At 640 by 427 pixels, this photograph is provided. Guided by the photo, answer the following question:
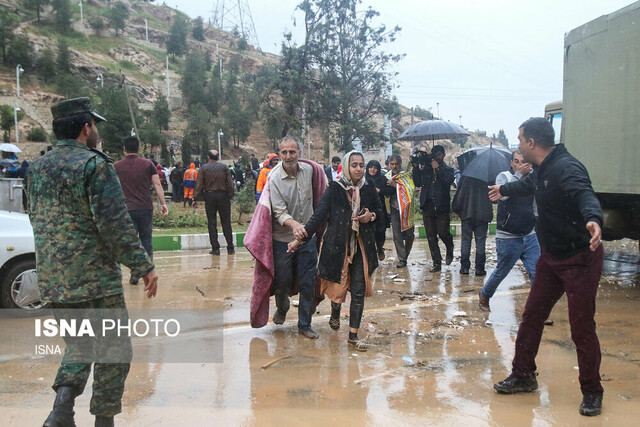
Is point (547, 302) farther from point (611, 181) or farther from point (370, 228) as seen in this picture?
point (611, 181)

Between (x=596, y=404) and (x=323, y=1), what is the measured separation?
26.5m

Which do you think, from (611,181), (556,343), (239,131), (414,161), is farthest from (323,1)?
(239,131)

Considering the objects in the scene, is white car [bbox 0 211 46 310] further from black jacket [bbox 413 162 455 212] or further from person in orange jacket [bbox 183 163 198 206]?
person in orange jacket [bbox 183 163 198 206]

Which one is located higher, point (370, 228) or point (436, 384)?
point (370, 228)

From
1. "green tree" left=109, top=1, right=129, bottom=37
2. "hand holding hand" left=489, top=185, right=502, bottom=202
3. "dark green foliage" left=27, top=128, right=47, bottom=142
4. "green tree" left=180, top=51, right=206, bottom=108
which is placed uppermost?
"green tree" left=109, top=1, right=129, bottom=37

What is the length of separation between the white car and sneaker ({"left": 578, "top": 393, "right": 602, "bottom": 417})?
16.6ft

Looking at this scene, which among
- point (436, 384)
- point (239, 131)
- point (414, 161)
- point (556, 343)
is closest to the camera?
point (436, 384)

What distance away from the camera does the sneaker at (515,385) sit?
3.66 meters

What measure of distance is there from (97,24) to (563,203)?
89.1 metres

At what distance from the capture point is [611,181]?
6688 millimetres

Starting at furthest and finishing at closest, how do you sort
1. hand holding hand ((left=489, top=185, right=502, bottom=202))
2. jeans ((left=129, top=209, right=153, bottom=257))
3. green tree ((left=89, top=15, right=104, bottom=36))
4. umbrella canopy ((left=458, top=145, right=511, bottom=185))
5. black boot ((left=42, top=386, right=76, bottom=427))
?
1. green tree ((left=89, top=15, right=104, bottom=36))
2. umbrella canopy ((left=458, top=145, right=511, bottom=185))
3. jeans ((left=129, top=209, right=153, bottom=257))
4. hand holding hand ((left=489, top=185, right=502, bottom=202))
5. black boot ((left=42, top=386, right=76, bottom=427))

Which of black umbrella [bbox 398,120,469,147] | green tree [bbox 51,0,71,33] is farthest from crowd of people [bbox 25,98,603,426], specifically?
green tree [bbox 51,0,71,33]

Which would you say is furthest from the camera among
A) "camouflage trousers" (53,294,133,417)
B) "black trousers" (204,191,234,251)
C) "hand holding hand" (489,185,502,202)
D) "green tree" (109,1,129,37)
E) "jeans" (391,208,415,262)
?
"green tree" (109,1,129,37)

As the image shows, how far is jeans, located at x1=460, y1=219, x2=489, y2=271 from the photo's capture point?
8.00 meters
